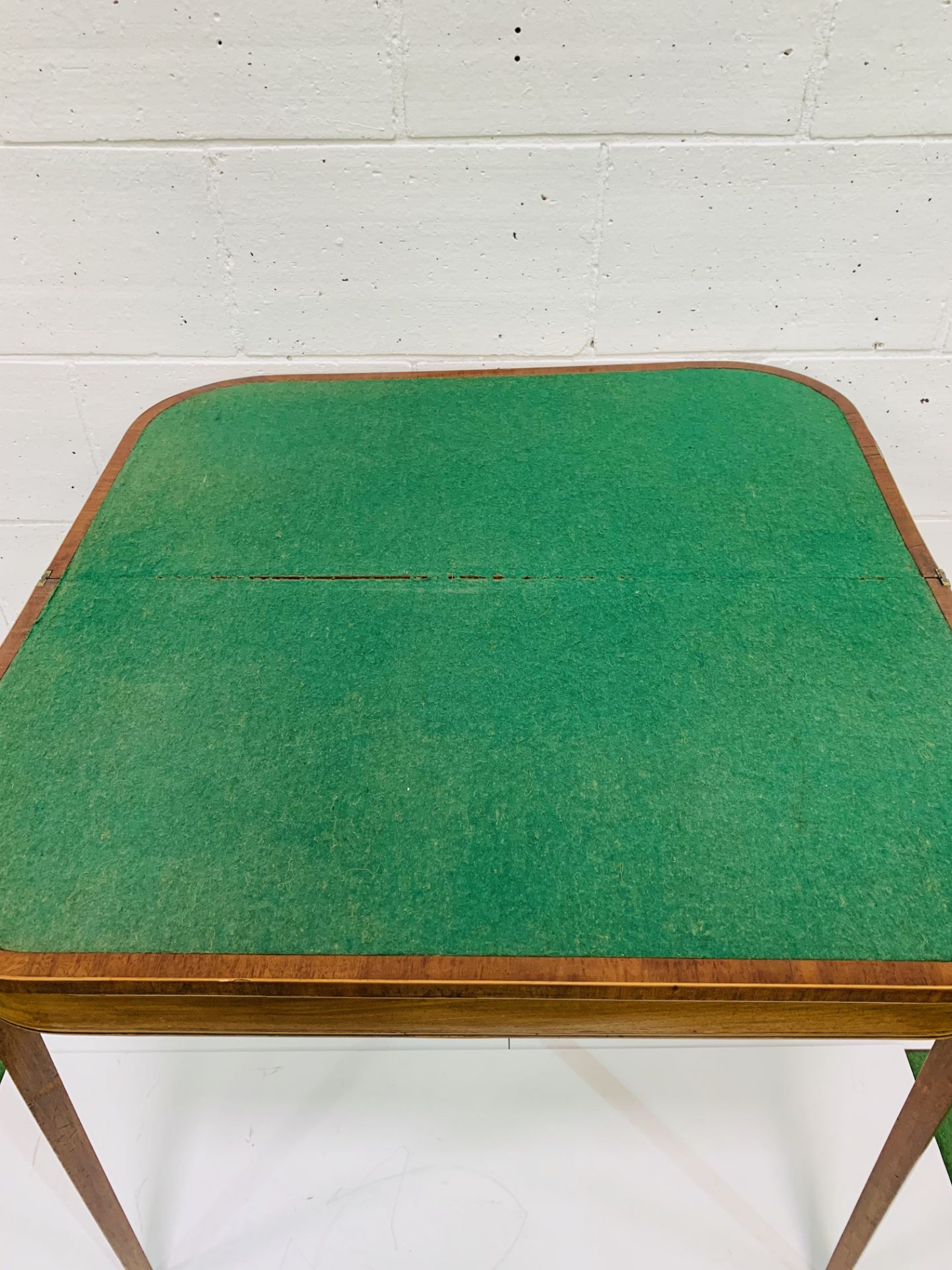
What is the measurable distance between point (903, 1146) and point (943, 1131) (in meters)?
0.40

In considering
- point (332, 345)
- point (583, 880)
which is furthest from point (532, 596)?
point (332, 345)

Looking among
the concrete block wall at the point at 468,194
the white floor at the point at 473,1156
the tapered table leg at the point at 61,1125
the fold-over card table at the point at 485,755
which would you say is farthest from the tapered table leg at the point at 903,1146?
the concrete block wall at the point at 468,194

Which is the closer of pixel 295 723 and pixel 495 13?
pixel 295 723

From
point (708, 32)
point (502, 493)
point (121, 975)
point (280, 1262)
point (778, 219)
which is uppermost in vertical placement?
point (708, 32)

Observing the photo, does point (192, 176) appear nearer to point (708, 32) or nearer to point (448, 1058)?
point (708, 32)

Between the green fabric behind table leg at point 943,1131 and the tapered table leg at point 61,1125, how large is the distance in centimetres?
86

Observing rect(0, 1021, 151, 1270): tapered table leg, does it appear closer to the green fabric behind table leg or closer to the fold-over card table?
the fold-over card table

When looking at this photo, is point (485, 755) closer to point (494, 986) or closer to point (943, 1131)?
point (494, 986)

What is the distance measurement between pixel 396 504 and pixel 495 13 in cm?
58

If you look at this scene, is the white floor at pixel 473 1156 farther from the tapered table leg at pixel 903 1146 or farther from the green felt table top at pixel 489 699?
the green felt table top at pixel 489 699

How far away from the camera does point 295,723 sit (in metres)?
0.79

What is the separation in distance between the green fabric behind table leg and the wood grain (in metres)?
0.50

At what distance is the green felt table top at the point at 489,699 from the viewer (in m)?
0.66

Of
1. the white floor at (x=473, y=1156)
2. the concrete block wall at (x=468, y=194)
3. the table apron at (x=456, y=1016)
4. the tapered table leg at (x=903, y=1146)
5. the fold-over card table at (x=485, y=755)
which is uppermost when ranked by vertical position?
the concrete block wall at (x=468, y=194)
